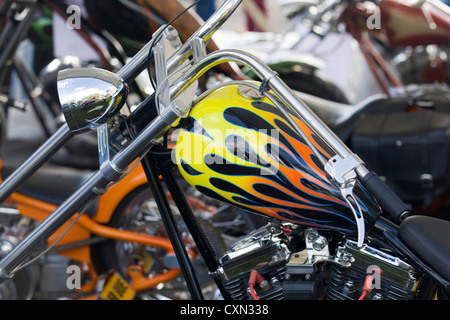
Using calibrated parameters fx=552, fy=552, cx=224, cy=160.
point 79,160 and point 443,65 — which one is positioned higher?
point 443,65

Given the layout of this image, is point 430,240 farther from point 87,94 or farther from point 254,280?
point 87,94

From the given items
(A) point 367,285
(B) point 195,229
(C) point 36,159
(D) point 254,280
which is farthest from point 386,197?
(C) point 36,159

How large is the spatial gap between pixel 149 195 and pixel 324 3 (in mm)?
1784

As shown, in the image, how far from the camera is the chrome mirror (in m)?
1.04

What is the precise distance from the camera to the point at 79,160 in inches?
88.4

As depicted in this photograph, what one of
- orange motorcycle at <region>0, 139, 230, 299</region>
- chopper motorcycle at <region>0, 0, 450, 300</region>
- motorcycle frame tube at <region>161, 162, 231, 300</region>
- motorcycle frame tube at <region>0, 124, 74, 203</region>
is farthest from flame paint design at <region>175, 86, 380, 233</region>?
orange motorcycle at <region>0, 139, 230, 299</region>

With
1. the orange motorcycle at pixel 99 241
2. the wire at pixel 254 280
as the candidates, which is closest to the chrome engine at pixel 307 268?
the wire at pixel 254 280

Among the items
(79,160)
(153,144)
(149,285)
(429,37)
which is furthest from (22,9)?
(429,37)

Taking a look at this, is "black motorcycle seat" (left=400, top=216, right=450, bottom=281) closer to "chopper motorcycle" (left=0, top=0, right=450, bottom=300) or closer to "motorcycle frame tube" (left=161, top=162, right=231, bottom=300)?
"chopper motorcycle" (left=0, top=0, right=450, bottom=300)

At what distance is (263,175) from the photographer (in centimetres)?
109

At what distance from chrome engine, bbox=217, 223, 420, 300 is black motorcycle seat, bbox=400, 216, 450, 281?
3.8 inches

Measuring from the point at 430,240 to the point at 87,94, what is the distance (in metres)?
0.68

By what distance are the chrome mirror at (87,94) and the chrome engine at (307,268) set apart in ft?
1.36
